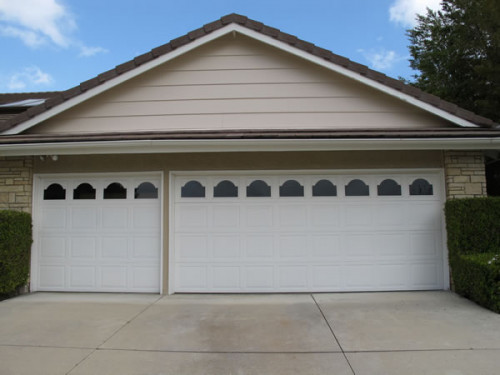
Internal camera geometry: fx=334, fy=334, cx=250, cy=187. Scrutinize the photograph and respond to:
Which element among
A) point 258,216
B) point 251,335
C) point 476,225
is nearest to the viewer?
point 251,335

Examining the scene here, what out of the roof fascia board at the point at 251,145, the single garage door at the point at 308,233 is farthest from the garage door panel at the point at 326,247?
the roof fascia board at the point at 251,145

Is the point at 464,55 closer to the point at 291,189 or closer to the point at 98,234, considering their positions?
the point at 291,189

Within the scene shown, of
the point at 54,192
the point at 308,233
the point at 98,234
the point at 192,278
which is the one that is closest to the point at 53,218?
the point at 54,192

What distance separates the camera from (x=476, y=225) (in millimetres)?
5582

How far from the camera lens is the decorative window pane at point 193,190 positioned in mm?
6453

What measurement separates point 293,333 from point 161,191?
11.8 ft

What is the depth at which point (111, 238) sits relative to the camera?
21.2ft

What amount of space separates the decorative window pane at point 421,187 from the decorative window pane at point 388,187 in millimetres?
262

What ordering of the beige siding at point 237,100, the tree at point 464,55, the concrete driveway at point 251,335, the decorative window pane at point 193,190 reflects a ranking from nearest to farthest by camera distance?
1. the concrete driveway at point 251,335
2. the decorative window pane at point 193,190
3. the beige siding at point 237,100
4. the tree at point 464,55

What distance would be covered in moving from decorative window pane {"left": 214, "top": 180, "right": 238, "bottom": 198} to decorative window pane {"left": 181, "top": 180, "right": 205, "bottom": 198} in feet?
0.90

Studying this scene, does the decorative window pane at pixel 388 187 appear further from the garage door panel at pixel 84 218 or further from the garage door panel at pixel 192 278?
the garage door panel at pixel 84 218

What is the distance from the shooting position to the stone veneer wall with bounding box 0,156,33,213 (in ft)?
21.2

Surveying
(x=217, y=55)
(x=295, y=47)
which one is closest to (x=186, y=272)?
(x=217, y=55)

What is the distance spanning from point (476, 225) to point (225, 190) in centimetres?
437
